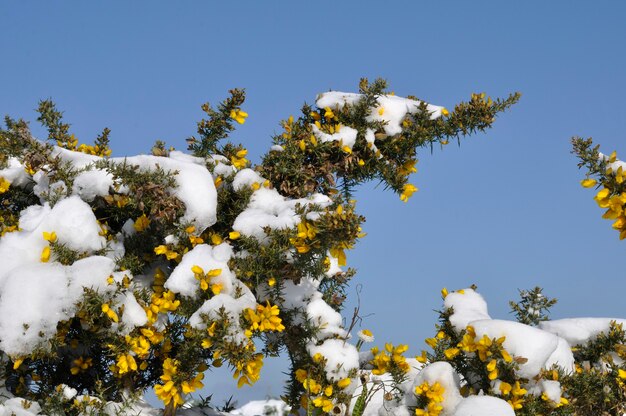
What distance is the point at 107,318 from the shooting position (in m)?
4.37

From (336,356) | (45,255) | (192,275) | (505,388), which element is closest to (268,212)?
(192,275)

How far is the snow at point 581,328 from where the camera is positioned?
5.40 meters

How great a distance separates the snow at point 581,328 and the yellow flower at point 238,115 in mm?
2964

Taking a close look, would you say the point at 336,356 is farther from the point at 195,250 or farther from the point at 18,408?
the point at 18,408

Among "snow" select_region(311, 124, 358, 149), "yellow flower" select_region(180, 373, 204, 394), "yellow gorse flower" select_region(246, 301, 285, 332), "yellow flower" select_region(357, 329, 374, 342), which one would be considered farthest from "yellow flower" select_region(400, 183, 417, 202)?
"yellow flower" select_region(180, 373, 204, 394)

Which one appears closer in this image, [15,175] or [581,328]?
[15,175]

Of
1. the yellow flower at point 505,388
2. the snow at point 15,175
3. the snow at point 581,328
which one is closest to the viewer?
the yellow flower at point 505,388

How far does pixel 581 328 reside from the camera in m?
5.47

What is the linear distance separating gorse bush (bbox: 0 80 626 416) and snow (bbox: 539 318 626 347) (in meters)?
0.03

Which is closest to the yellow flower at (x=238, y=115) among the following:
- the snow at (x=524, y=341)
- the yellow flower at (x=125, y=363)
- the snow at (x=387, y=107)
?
the snow at (x=387, y=107)

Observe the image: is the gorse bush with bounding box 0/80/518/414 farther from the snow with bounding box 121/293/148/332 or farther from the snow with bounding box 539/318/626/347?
the snow with bounding box 539/318/626/347

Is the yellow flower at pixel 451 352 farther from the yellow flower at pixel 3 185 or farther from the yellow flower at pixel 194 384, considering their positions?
the yellow flower at pixel 3 185

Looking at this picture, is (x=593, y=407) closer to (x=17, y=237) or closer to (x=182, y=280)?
(x=182, y=280)

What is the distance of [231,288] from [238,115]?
5.25ft
